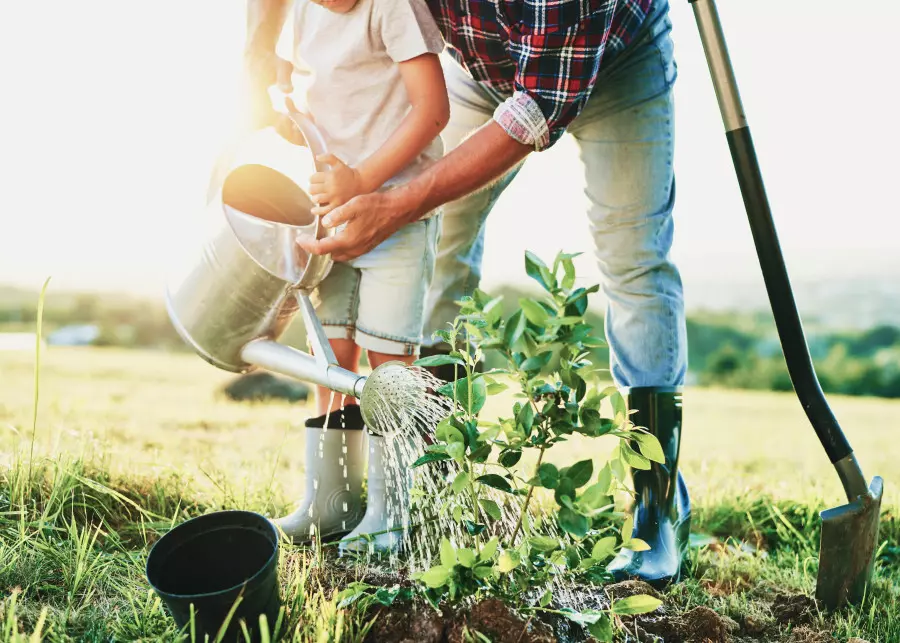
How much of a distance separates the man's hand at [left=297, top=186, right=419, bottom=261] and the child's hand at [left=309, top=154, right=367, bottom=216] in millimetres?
24

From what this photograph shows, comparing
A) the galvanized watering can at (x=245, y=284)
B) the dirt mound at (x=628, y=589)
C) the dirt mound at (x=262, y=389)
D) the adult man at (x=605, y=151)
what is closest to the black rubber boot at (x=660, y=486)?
the adult man at (x=605, y=151)

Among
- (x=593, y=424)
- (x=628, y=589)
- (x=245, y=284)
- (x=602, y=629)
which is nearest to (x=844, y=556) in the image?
(x=628, y=589)

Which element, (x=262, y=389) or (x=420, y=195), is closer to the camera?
(x=420, y=195)

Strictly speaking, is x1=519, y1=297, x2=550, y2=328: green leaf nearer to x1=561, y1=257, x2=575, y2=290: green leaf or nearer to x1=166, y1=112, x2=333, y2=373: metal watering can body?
x1=561, y1=257, x2=575, y2=290: green leaf

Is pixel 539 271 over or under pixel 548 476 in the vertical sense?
over

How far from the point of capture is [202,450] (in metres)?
2.72

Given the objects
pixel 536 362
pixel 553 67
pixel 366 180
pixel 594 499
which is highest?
pixel 553 67

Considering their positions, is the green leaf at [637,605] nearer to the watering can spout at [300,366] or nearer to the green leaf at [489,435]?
the green leaf at [489,435]

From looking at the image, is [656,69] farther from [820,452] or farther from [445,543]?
[820,452]

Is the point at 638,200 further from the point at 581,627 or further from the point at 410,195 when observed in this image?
the point at 581,627

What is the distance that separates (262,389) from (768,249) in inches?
128

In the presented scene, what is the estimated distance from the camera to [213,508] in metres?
1.94

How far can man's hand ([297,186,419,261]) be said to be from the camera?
1.65 meters

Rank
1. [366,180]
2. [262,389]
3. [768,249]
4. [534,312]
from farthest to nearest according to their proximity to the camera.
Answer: [262,389]
[768,249]
[366,180]
[534,312]
